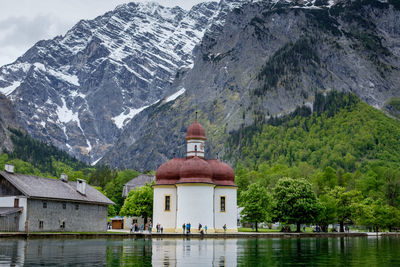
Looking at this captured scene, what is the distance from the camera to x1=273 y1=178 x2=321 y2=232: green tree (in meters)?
94.7

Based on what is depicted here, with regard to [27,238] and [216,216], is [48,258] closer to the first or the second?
[27,238]

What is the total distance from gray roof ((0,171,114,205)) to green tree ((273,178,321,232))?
3127 centimetres

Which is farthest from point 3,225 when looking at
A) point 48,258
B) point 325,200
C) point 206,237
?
point 325,200

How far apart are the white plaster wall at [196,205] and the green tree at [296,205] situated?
52.6ft

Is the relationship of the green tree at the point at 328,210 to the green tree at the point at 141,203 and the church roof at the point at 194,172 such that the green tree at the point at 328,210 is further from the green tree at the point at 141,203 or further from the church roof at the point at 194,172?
the green tree at the point at 141,203

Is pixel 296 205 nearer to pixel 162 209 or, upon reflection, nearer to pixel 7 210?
pixel 162 209

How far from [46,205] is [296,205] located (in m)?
43.3

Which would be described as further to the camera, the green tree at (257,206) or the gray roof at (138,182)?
the gray roof at (138,182)

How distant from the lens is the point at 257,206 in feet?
314

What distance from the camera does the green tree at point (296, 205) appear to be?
9469cm

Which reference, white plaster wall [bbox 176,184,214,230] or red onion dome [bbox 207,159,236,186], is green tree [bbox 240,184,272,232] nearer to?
red onion dome [bbox 207,159,236,186]

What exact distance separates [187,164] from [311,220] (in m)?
26.7

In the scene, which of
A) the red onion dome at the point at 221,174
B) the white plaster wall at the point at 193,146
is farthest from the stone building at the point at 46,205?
the red onion dome at the point at 221,174

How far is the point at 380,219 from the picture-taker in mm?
110250
